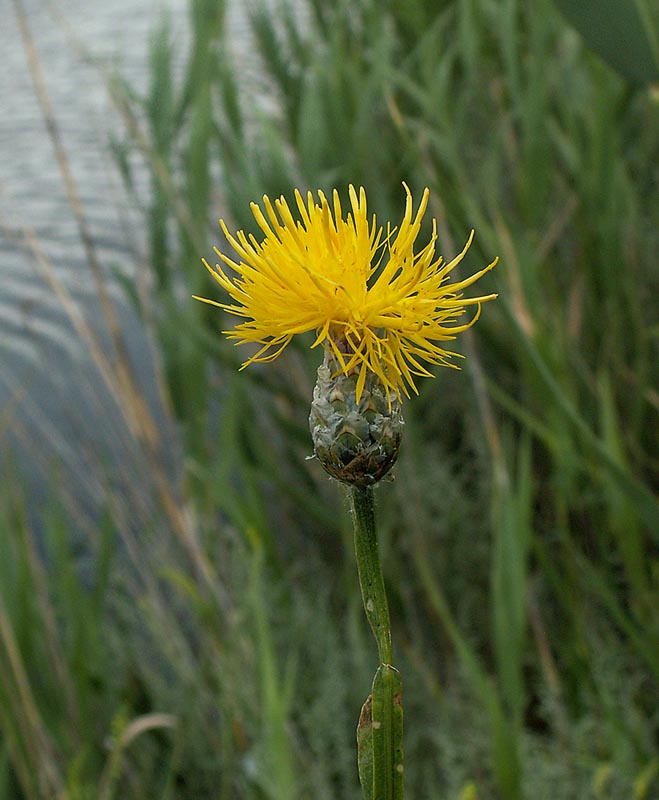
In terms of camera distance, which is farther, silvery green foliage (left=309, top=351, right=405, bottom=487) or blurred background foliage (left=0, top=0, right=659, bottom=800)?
blurred background foliage (left=0, top=0, right=659, bottom=800)

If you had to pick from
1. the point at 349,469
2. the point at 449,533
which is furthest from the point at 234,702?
the point at 349,469

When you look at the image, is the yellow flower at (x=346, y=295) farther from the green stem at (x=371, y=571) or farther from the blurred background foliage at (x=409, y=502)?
the blurred background foliage at (x=409, y=502)

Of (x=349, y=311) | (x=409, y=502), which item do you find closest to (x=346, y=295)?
(x=349, y=311)

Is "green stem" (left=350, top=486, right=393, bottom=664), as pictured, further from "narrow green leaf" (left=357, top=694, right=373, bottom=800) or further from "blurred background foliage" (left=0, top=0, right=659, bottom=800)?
"blurred background foliage" (left=0, top=0, right=659, bottom=800)

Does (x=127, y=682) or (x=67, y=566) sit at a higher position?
(x=67, y=566)

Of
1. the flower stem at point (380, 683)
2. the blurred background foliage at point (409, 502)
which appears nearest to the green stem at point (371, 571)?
the flower stem at point (380, 683)

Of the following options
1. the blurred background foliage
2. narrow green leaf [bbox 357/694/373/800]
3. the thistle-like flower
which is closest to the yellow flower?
the thistle-like flower

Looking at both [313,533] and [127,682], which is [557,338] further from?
[127,682]
